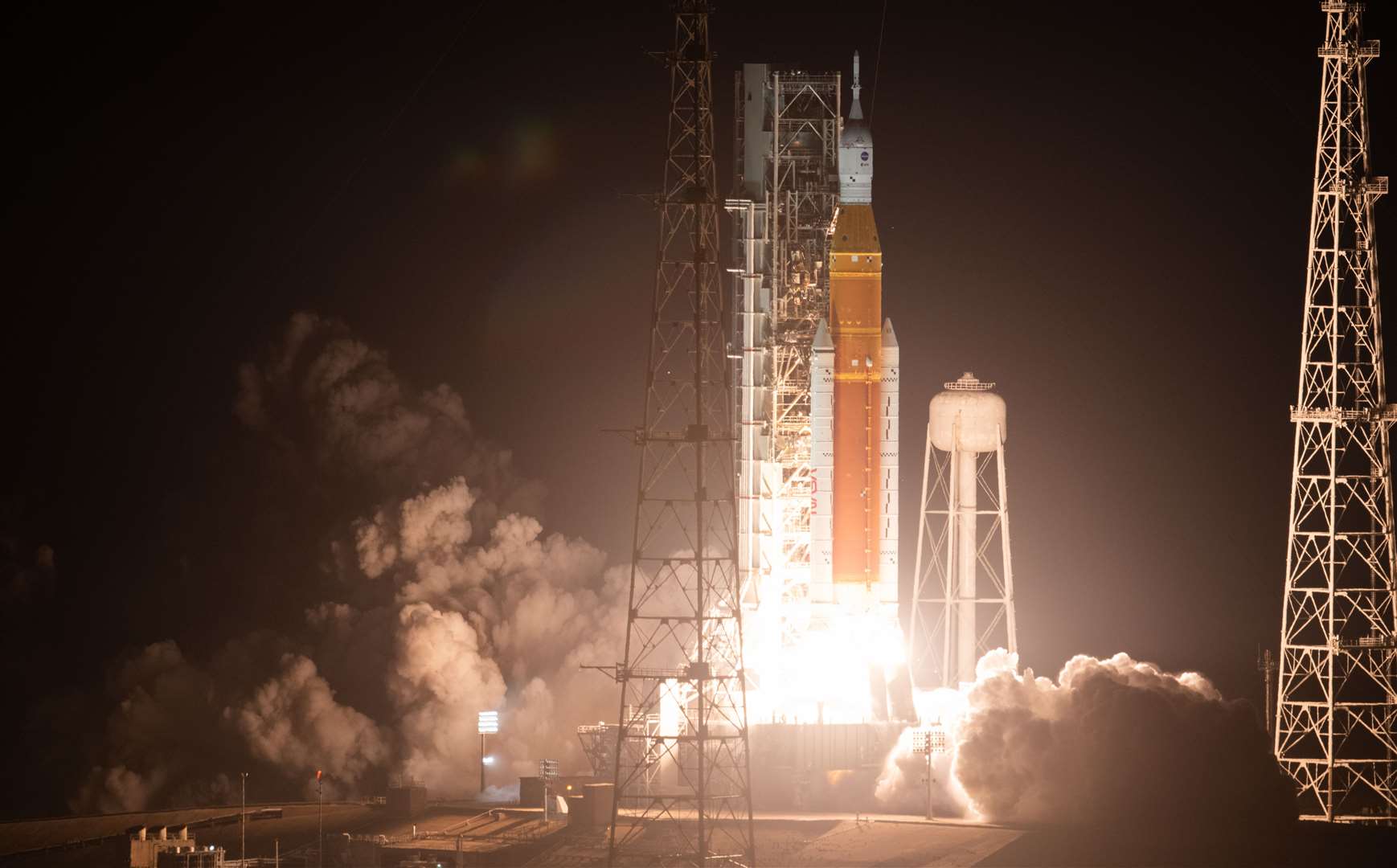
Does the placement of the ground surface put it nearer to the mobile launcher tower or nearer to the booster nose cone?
the mobile launcher tower

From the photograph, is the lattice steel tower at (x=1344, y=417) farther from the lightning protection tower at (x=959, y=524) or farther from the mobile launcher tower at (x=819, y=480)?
the mobile launcher tower at (x=819, y=480)

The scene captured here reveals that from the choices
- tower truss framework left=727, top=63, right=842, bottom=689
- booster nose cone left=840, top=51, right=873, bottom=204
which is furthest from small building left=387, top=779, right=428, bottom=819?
booster nose cone left=840, top=51, right=873, bottom=204

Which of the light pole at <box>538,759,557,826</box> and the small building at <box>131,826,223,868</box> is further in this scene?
the light pole at <box>538,759,557,826</box>

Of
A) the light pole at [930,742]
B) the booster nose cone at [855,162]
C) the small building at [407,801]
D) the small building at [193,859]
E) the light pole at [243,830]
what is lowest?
the small building at [193,859]

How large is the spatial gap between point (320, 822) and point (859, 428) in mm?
14133

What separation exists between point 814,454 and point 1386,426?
11754 millimetres

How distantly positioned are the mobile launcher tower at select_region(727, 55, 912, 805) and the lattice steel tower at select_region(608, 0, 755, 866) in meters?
0.97

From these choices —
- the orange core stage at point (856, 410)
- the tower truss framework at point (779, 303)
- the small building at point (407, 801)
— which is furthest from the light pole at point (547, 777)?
the orange core stage at point (856, 410)

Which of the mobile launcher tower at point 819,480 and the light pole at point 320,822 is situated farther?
the mobile launcher tower at point 819,480

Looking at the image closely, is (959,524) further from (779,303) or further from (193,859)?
(193,859)

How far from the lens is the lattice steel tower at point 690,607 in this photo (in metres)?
44.4

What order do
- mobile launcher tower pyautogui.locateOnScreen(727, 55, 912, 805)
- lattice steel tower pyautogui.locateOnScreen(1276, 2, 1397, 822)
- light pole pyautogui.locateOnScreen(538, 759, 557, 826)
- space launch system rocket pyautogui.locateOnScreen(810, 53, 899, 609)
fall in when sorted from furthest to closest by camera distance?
space launch system rocket pyautogui.locateOnScreen(810, 53, 899, 609) → light pole pyautogui.locateOnScreen(538, 759, 557, 826) → mobile launcher tower pyautogui.locateOnScreen(727, 55, 912, 805) → lattice steel tower pyautogui.locateOnScreen(1276, 2, 1397, 822)

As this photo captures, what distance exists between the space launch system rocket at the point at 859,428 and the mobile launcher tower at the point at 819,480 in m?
0.02

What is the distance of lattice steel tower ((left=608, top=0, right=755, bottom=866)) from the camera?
44.4 meters
